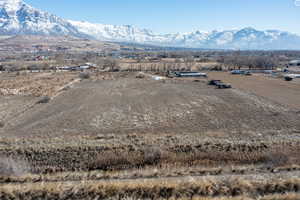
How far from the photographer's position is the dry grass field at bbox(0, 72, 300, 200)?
995cm

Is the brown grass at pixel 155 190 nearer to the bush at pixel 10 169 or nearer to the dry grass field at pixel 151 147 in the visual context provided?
the dry grass field at pixel 151 147

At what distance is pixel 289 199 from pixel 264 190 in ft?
4.66

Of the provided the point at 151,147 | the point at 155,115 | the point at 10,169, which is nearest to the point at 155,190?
the point at 151,147

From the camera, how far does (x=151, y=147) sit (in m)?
18.0

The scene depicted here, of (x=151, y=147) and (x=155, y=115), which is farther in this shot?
(x=155, y=115)

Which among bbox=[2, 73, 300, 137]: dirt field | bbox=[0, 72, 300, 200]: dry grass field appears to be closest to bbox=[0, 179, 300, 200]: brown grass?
bbox=[0, 72, 300, 200]: dry grass field

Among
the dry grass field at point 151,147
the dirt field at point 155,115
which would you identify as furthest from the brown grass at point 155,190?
the dirt field at point 155,115

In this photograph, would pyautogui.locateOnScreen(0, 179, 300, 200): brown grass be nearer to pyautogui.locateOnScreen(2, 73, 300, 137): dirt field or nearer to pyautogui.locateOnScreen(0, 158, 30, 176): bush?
pyautogui.locateOnScreen(0, 158, 30, 176): bush

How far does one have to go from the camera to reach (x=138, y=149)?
59.8 feet

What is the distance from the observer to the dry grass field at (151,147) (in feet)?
32.7

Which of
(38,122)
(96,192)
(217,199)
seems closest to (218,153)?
(217,199)

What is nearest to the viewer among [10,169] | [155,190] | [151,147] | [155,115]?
[155,190]

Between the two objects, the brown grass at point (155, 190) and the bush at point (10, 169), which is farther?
the bush at point (10, 169)

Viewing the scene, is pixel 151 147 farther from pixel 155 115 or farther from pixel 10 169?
pixel 155 115
